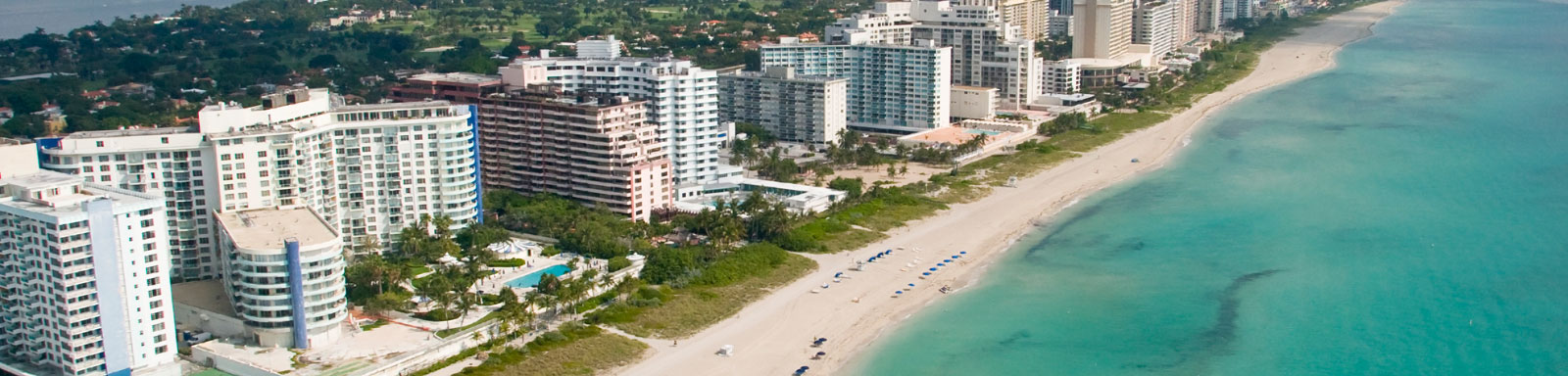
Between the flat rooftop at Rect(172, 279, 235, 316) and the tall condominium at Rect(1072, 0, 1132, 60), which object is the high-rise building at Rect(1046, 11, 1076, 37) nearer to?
the tall condominium at Rect(1072, 0, 1132, 60)

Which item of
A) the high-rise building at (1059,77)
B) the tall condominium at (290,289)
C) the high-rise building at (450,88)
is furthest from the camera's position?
the high-rise building at (1059,77)

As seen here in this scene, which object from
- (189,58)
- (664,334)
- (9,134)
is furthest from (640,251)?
(189,58)

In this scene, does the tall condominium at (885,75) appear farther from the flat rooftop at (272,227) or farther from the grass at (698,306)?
the flat rooftop at (272,227)

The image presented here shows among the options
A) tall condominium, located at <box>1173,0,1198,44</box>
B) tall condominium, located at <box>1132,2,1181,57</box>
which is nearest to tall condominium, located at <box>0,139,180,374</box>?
tall condominium, located at <box>1132,2,1181,57</box>

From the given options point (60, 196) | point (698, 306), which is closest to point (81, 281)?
point (60, 196)

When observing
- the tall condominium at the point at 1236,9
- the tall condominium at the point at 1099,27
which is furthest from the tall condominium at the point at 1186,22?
the tall condominium at the point at 1099,27
